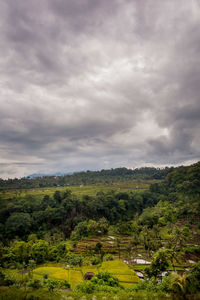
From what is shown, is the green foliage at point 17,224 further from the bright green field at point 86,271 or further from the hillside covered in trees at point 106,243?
the bright green field at point 86,271

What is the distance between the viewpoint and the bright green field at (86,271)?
112 feet

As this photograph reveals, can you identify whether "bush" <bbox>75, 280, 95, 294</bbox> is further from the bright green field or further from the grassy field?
the grassy field

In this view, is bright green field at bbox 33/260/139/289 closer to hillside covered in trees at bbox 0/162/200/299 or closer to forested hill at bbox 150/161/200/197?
hillside covered in trees at bbox 0/162/200/299

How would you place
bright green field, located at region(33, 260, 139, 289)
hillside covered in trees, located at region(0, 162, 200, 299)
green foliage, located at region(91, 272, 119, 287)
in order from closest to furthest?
hillside covered in trees, located at region(0, 162, 200, 299) < green foliage, located at region(91, 272, 119, 287) < bright green field, located at region(33, 260, 139, 289)

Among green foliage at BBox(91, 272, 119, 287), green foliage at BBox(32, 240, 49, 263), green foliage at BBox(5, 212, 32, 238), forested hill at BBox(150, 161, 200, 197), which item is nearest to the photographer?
green foliage at BBox(91, 272, 119, 287)

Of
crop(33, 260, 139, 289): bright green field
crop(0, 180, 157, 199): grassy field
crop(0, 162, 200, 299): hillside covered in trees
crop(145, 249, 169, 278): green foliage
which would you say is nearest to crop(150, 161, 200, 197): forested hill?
crop(0, 162, 200, 299): hillside covered in trees

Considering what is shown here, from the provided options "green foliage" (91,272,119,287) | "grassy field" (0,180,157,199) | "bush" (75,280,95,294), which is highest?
"grassy field" (0,180,157,199)

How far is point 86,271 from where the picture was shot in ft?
127

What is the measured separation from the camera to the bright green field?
1341 inches

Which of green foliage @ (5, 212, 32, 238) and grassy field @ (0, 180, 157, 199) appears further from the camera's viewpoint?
grassy field @ (0, 180, 157, 199)

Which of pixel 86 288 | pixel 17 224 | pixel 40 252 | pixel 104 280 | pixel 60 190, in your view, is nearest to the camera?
pixel 86 288

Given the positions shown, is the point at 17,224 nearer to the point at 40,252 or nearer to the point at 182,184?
the point at 40,252

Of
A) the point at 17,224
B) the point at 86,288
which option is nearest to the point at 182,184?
the point at 17,224

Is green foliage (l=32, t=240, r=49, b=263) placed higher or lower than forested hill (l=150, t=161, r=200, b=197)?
lower
